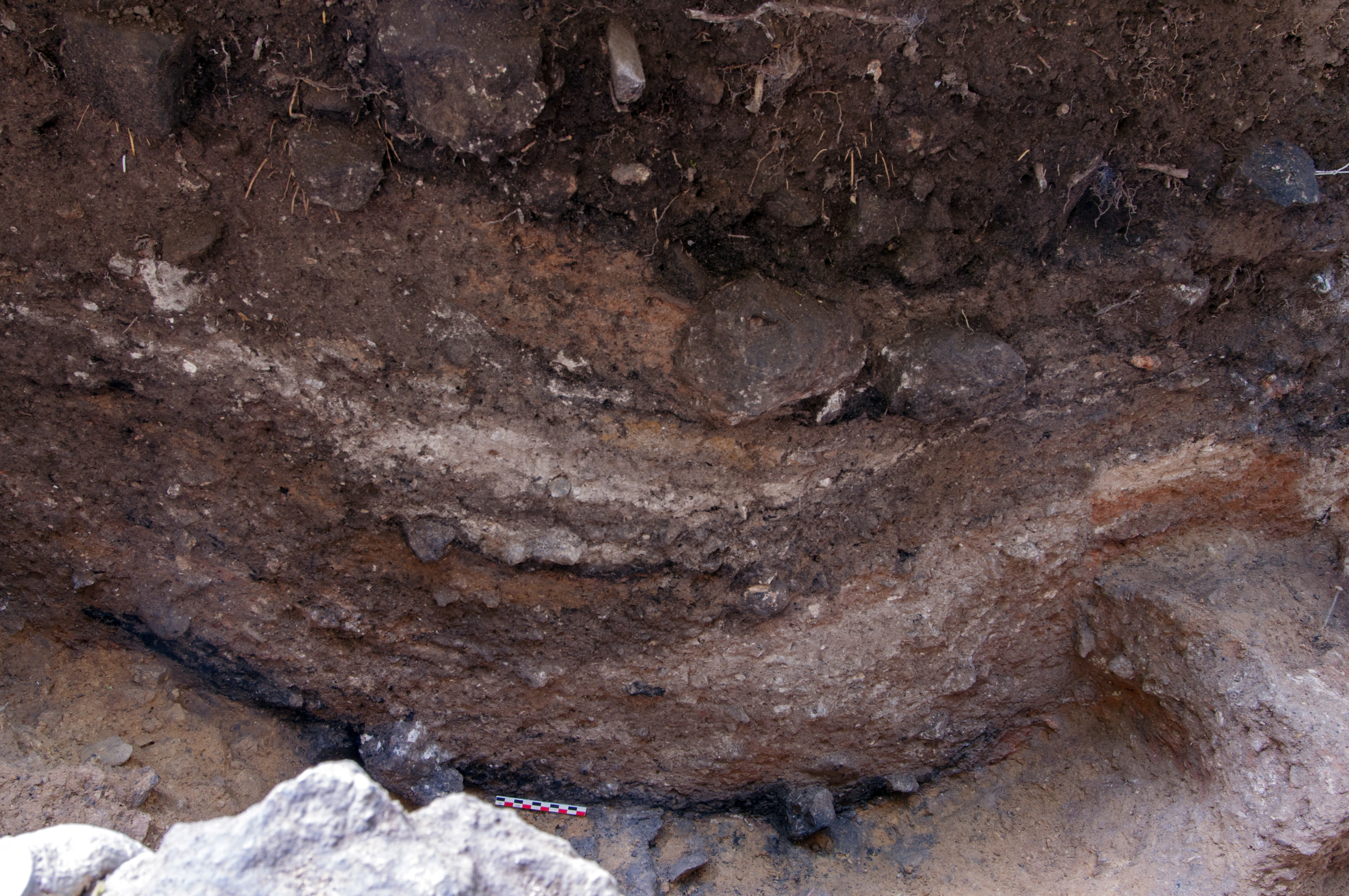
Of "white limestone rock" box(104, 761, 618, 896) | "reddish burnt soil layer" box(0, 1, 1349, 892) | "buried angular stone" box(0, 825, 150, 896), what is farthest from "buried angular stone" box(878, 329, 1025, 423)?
"buried angular stone" box(0, 825, 150, 896)

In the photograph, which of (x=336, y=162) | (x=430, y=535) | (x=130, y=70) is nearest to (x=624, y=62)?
(x=336, y=162)

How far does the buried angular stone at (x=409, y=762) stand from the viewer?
2641 millimetres

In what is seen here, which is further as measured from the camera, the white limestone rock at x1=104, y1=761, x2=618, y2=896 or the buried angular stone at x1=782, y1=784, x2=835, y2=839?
the buried angular stone at x1=782, y1=784, x2=835, y2=839

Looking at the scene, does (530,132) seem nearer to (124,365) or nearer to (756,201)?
(756,201)

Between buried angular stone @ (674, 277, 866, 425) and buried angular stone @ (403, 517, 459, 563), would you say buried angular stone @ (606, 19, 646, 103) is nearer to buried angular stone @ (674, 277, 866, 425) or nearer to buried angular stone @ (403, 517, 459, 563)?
buried angular stone @ (674, 277, 866, 425)

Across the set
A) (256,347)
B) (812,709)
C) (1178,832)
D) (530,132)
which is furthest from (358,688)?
(1178,832)

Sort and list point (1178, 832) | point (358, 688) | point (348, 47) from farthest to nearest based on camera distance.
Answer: point (358, 688) → point (1178, 832) → point (348, 47)

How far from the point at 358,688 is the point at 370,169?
5.38 ft

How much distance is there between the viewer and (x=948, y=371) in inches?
88.0

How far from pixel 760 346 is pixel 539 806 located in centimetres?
187

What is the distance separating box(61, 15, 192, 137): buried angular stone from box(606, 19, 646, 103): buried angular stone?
0.95 m

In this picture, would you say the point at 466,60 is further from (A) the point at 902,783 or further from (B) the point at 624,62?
(A) the point at 902,783

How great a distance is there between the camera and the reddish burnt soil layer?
1.87 m

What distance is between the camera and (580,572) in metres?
2.44
